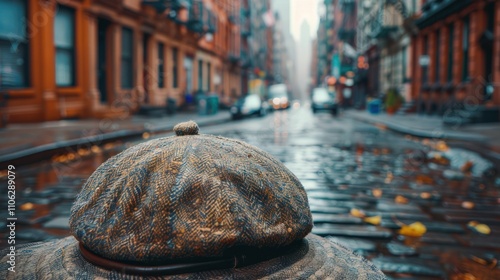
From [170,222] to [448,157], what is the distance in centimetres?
843

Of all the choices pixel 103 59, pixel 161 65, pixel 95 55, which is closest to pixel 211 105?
pixel 161 65

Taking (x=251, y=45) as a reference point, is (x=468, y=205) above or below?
below

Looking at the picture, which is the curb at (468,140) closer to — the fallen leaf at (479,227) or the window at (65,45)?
the fallen leaf at (479,227)

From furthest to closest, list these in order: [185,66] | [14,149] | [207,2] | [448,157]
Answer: [207,2] → [185,66] → [448,157] → [14,149]

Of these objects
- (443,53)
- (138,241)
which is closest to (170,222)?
(138,241)

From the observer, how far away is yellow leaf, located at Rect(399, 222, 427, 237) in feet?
12.5

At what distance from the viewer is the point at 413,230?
383 cm

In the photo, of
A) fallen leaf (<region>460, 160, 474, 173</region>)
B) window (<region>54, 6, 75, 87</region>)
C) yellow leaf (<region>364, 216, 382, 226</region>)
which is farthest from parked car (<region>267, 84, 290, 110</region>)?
yellow leaf (<region>364, 216, 382, 226</region>)

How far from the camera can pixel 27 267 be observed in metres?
1.91

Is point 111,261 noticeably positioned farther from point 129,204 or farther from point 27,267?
point 27,267

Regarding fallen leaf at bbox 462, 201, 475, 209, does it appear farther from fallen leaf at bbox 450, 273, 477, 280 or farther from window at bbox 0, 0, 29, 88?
window at bbox 0, 0, 29, 88

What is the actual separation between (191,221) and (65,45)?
58.2 feet

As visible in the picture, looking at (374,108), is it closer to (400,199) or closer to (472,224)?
(400,199)

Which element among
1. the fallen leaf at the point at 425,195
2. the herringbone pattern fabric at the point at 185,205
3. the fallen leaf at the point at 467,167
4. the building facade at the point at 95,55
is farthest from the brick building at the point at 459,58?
the herringbone pattern fabric at the point at 185,205
